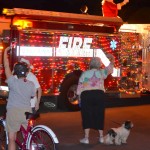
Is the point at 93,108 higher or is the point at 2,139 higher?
the point at 93,108

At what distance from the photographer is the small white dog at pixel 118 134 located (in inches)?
364

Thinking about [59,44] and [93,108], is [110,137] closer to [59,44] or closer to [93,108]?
[93,108]

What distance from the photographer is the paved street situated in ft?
30.5

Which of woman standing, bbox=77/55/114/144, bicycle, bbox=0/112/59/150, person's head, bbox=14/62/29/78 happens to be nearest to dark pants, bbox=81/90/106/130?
woman standing, bbox=77/55/114/144

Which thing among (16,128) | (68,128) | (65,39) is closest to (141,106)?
(65,39)

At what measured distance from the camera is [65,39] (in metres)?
13.2

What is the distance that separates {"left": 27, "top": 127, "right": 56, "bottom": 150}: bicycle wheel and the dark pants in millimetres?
2410

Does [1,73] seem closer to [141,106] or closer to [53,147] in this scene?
[141,106]

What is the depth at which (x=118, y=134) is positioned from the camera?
930 cm

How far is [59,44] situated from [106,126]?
286cm

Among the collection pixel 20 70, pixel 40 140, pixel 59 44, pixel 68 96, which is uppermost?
pixel 59 44

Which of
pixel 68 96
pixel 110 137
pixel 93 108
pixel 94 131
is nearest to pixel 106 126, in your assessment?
pixel 94 131

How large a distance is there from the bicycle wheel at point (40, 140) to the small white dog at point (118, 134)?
8.25ft

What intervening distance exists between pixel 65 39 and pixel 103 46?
53.2 inches
